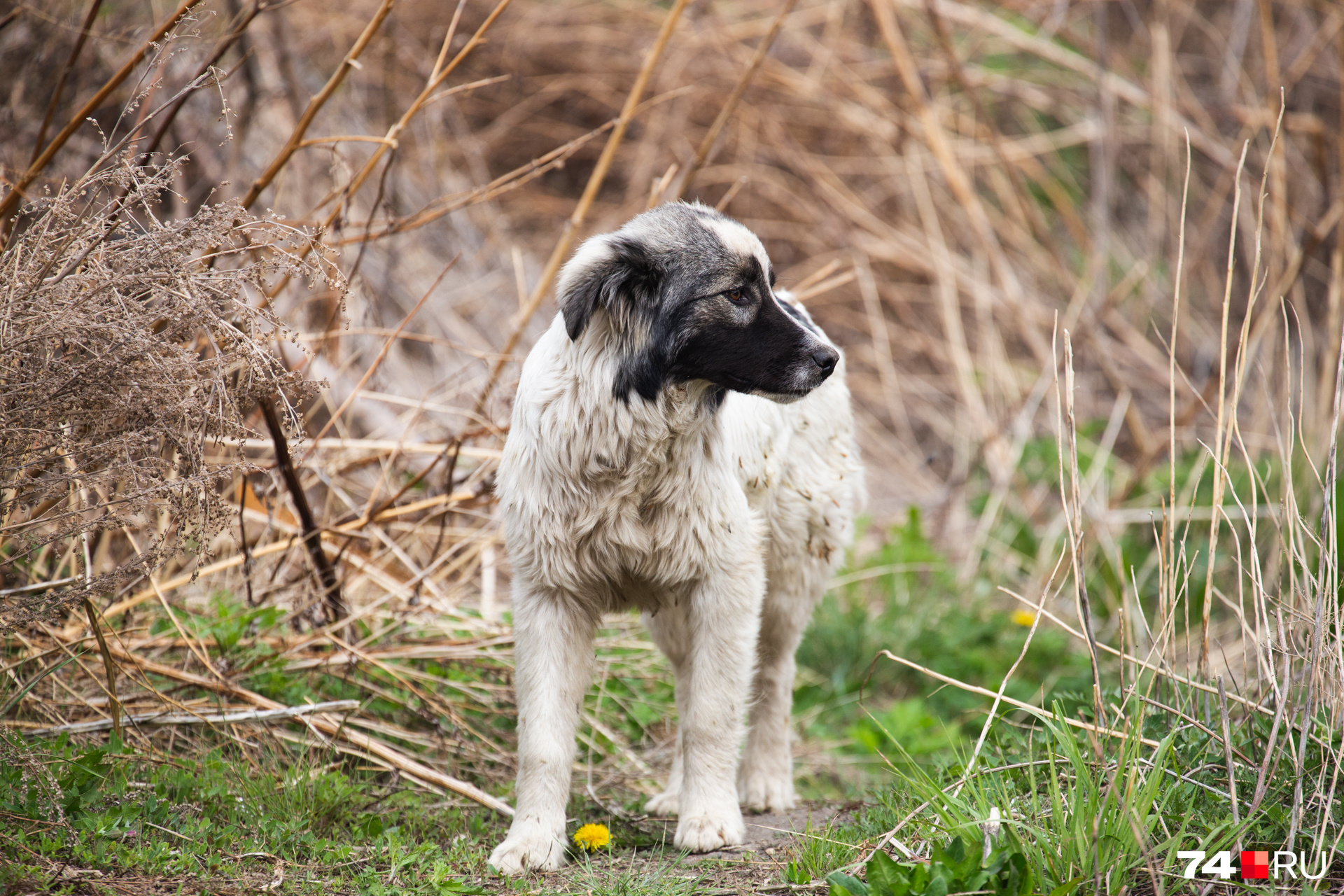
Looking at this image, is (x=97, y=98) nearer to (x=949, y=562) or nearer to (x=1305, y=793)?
(x=1305, y=793)

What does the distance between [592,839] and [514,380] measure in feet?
7.68

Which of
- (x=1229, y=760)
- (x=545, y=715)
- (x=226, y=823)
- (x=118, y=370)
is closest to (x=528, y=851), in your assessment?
(x=545, y=715)

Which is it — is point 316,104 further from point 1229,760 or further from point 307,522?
point 1229,760

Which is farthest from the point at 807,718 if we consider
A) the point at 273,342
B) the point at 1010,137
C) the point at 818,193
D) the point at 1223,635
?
the point at 1010,137

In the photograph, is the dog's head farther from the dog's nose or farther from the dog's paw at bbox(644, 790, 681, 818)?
the dog's paw at bbox(644, 790, 681, 818)

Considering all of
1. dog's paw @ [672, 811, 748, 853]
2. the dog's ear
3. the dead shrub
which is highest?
the dog's ear

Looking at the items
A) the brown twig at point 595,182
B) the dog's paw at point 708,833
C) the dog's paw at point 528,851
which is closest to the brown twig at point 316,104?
the brown twig at point 595,182

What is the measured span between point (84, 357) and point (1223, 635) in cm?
556

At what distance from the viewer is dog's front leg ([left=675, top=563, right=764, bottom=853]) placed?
336 cm

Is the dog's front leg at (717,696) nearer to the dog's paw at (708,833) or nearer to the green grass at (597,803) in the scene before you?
the dog's paw at (708,833)

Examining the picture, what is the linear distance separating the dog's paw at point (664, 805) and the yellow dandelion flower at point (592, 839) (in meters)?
0.51

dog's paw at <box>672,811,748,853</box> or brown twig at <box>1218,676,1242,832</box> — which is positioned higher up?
brown twig at <box>1218,676,1242,832</box>

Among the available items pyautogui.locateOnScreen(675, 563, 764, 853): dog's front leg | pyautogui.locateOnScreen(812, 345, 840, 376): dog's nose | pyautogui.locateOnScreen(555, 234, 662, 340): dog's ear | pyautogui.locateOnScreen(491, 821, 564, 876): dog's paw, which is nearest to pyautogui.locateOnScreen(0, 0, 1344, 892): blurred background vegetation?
pyautogui.locateOnScreen(491, 821, 564, 876): dog's paw

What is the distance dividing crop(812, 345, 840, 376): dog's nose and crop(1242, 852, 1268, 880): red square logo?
1671 millimetres
